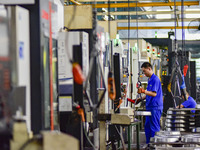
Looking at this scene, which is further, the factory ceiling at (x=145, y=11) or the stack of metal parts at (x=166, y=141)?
the factory ceiling at (x=145, y=11)

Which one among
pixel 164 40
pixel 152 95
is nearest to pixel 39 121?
pixel 152 95

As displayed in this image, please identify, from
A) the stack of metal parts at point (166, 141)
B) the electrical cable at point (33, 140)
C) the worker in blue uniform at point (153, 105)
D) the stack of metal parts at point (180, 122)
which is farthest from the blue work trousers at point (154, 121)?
the electrical cable at point (33, 140)

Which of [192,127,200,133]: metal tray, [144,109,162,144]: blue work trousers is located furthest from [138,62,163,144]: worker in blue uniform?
[192,127,200,133]: metal tray

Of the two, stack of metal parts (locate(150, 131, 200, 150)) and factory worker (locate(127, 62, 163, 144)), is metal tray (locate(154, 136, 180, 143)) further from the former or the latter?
factory worker (locate(127, 62, 163, 144))

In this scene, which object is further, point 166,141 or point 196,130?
point 196,130

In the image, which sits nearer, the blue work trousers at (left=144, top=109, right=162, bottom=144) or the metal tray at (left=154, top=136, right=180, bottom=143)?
the metal tray at (left=154, top=136, right=180, bottom=143)

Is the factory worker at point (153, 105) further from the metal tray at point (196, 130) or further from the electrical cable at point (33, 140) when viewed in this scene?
the electrical cable at point (33, 140)

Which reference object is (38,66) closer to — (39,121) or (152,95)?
(39,121)

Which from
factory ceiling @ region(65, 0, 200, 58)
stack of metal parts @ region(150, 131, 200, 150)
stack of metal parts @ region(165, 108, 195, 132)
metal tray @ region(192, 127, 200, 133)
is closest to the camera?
stack of metal parts @ region(150, 131, 200, 150)

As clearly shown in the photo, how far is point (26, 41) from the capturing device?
2941 millimetres

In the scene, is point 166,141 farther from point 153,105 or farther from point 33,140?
point 153,105

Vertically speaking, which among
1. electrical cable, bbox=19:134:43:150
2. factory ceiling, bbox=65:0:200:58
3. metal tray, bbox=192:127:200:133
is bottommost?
metal tray, bbox=192:127:200:133

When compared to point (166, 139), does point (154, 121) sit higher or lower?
lower

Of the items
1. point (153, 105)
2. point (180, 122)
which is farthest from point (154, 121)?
point (180, 122)
